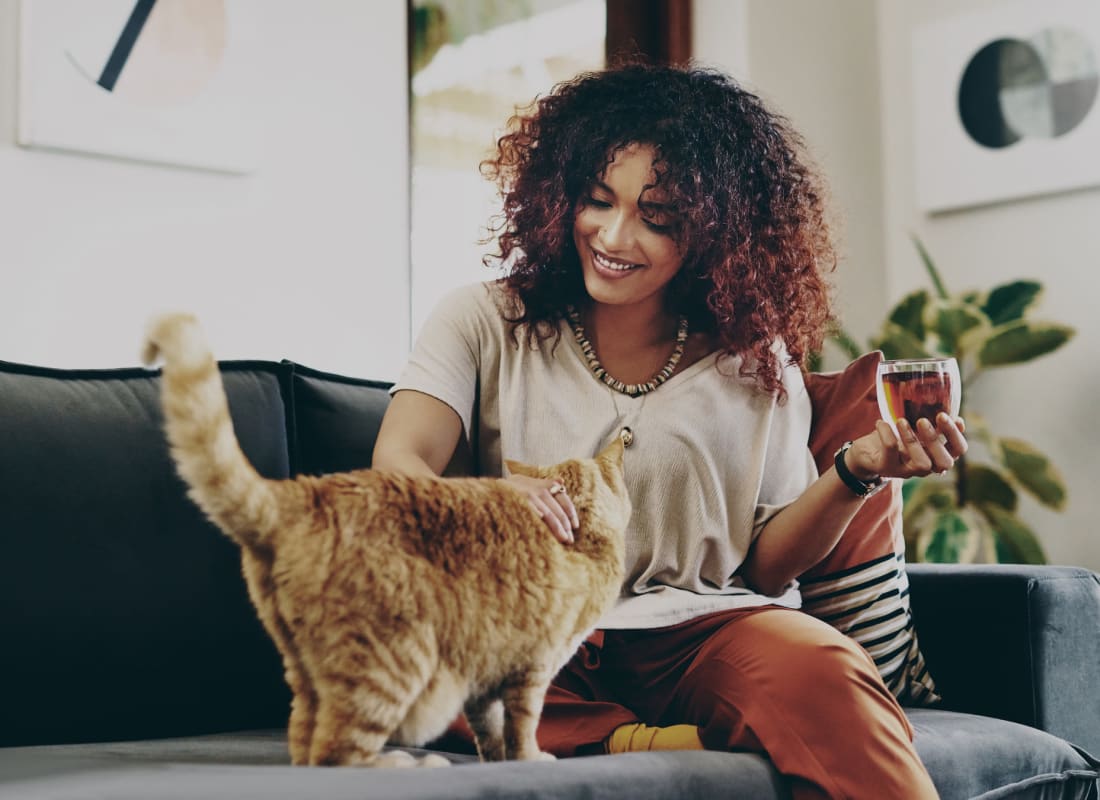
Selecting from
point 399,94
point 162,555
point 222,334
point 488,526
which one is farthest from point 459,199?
point 488,526

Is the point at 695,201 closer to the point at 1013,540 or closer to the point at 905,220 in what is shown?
the point at 1013,540

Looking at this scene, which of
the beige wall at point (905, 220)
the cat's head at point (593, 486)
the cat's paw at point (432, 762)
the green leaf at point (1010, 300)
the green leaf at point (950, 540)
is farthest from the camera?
the beige wall at point (905, 220)

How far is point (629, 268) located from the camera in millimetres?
1518

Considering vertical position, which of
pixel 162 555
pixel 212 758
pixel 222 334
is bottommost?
pixel 212 758

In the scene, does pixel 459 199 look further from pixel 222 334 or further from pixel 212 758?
pixel 212 758

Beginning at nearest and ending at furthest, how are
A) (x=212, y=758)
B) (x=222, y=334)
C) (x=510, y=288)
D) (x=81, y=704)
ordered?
1. (x=212, y=758)
2. (x=81, y=704)
3. (x=510, y=288)
4. (x=222, y=334)

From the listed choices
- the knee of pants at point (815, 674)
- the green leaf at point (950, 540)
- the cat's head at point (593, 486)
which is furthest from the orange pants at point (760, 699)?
the green leaf at point (950, 540)

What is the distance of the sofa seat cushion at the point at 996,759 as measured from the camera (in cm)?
140

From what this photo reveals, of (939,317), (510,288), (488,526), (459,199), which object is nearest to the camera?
(488,526)

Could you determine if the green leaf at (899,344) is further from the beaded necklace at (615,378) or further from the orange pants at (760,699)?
the orange pants at (760,699)

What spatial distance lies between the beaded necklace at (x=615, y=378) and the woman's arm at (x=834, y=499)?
9.3 inches

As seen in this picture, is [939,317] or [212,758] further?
[939,317]

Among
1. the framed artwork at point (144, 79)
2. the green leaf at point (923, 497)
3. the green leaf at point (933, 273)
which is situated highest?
the framed artwork at point (144, 79)

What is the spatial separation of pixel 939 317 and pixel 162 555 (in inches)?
86.9
